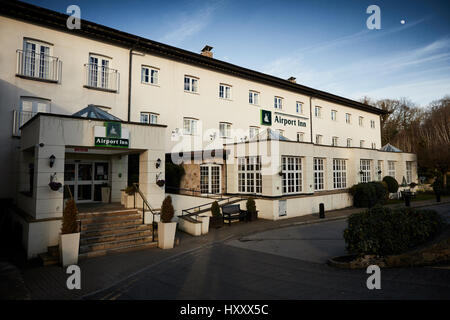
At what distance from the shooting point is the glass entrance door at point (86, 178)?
12781mm

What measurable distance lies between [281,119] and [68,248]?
63.2ft

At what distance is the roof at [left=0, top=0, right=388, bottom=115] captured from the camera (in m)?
12.3

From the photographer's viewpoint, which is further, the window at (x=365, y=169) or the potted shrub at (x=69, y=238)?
the window at (x=365, y=169)

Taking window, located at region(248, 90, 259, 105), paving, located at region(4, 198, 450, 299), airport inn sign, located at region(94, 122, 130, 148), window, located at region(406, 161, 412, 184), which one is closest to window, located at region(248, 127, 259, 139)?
window, located at region(248, 90, 259, 105)

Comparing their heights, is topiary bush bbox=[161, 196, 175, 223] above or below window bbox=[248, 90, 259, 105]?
below

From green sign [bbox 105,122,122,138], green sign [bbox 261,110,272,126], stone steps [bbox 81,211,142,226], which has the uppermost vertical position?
green sign [bbox 261,110,272,126]

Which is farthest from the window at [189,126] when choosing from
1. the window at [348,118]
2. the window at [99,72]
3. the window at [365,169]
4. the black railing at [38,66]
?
the window at [348,118]

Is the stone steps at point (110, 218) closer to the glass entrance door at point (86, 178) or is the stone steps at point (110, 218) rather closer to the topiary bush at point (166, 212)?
the topiary bush at point (166, 212)

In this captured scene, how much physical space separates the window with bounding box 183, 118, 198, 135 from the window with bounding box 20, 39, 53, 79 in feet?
25.4

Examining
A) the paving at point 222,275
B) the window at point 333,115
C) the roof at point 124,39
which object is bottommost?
the paving at point 222,275

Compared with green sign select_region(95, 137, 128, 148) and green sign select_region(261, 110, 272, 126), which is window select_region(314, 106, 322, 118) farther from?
green sign select_region(95, 137, 128, 148)

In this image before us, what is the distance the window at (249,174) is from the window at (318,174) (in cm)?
495

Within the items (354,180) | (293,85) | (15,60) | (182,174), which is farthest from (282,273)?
(293,85)
